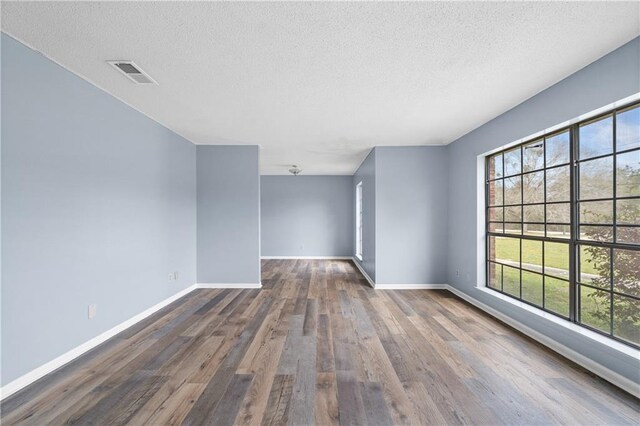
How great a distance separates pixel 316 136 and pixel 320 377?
3.37m

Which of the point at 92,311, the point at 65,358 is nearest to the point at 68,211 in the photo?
the point at 92,311

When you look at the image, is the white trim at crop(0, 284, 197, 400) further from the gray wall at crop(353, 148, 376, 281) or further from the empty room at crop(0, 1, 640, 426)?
the gray wall at crop(353, 148, 376, 281)

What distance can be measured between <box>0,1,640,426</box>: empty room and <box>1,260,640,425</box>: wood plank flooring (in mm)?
21

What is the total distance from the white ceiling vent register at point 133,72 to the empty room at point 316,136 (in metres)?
0.03

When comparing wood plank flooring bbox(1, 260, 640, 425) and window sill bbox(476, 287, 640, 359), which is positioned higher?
window sill bbox(476, 287, 640, 359)

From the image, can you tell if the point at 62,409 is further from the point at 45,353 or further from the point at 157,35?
the point at 157,35

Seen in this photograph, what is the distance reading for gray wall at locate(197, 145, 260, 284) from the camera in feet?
15.9

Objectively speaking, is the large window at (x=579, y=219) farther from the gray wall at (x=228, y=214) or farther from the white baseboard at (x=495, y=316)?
the gray wall at (x=228, y=214)

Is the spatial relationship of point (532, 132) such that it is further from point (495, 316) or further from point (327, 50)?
point (327, 50)

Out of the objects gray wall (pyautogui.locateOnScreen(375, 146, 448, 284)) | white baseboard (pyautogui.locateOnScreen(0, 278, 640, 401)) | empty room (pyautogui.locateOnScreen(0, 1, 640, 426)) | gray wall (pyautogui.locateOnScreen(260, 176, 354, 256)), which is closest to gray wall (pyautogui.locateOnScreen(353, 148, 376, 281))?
gray wall (pyautogui.locateOnScreen(375, 146, 448, 284))

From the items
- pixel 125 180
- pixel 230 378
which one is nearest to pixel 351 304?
pixel 230 378

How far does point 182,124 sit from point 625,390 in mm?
5248

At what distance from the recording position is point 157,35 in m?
1.88

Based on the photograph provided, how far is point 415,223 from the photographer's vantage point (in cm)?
480
